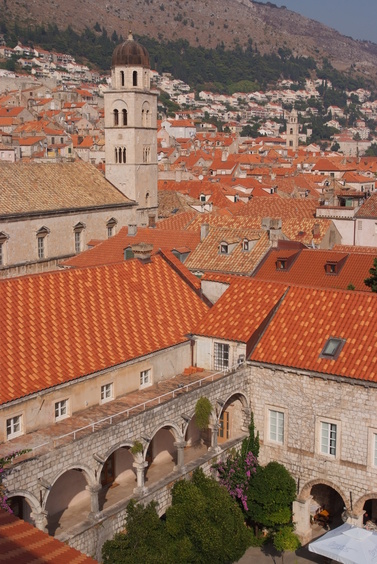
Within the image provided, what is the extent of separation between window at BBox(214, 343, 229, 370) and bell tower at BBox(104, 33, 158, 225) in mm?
27880

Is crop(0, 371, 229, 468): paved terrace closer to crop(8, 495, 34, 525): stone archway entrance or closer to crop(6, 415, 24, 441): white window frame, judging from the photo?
crop(6, 415, 24, 441): white window frame

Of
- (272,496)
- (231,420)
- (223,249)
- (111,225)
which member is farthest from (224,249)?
(272,496)

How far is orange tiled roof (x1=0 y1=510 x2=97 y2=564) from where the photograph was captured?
1305 centimetres

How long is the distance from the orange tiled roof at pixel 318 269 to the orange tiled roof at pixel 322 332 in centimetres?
944

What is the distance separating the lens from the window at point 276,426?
2789 centimetres

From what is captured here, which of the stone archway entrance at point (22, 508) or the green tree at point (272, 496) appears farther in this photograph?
the green tree at point (272, 496)

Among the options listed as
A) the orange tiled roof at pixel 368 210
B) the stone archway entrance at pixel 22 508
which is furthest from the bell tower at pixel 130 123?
the stone archway entrance at pixel 22 508

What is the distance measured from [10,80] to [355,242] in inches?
6346

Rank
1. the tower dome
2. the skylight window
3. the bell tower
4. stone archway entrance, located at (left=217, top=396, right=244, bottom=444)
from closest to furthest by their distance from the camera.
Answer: the skylight window
stone archway entrance, located at (left=217, top=396, right=244, bottom=444)
the tower dome
the bell tower

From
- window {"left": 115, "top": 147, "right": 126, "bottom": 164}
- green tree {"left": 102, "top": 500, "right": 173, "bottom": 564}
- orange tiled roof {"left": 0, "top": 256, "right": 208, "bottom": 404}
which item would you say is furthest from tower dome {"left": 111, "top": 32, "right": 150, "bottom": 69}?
green tree {"left": 102, "top": 500, "right": 173, "bottom": 564}

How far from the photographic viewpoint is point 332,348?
26688 mm

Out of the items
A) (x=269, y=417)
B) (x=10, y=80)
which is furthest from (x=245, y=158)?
(x=269, y=417)

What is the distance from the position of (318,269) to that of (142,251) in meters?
12.1

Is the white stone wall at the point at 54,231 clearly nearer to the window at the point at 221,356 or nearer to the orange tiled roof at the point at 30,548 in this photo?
the window at the point at 221,356
